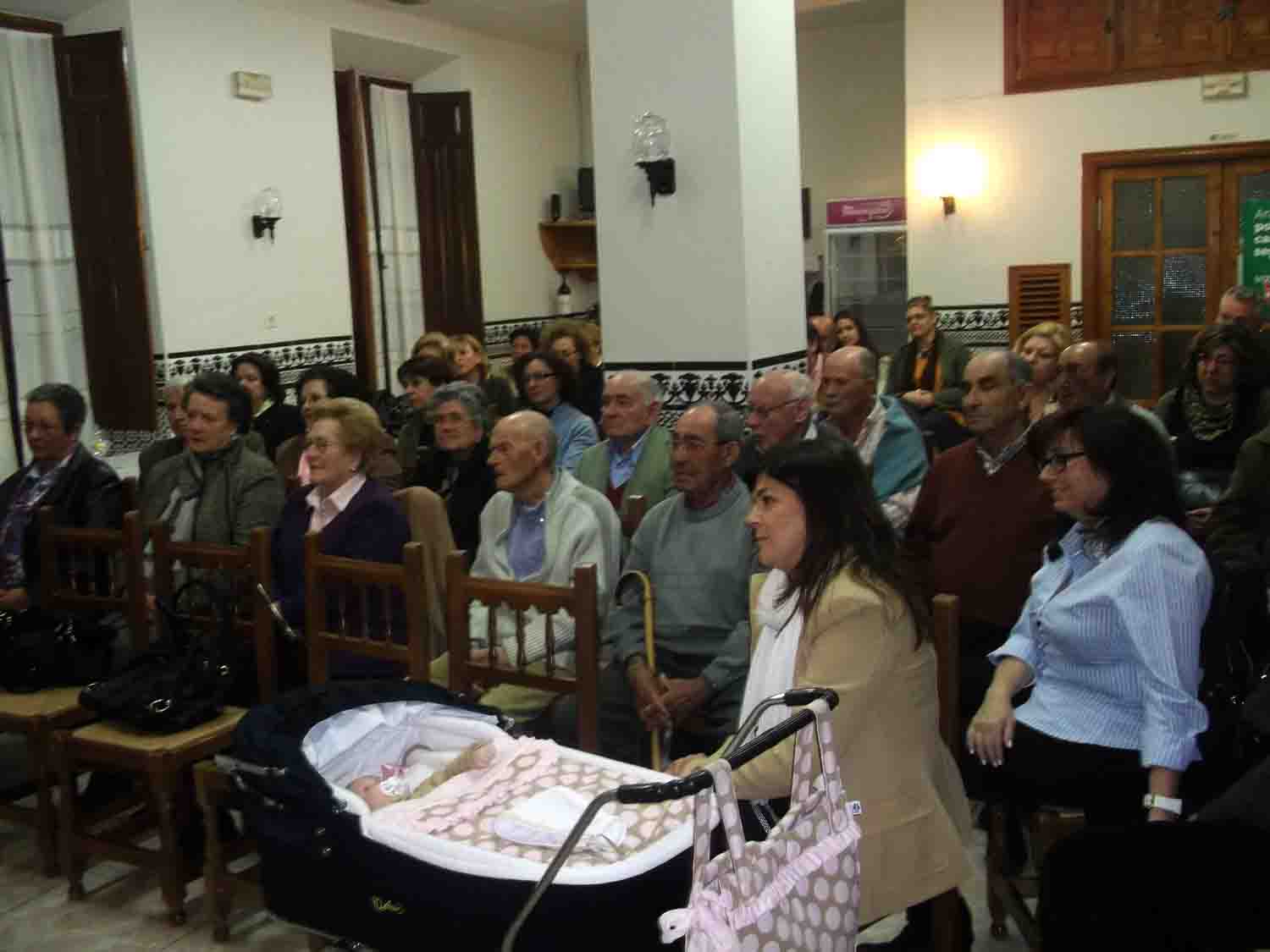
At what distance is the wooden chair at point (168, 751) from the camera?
113 inches

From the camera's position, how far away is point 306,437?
3998 mm

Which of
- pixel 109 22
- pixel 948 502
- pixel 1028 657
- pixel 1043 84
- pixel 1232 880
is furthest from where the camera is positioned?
pixel 1043 84

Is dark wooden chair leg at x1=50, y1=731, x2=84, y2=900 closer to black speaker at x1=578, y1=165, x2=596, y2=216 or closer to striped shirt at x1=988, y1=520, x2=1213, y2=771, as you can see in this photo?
striped shirt at x1=988, y1=520, x2=1213, y2=771

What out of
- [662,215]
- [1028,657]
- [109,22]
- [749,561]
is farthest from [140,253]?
[1028,657]

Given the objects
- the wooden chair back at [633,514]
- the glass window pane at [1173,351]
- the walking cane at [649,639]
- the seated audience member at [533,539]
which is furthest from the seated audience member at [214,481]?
the glass window pane at [1173,351]

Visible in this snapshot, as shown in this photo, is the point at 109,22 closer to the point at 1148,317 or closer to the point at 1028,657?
the point at 1028,657

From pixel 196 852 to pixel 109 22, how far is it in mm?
4186

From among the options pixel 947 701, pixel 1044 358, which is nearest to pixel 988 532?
pixel 947 701

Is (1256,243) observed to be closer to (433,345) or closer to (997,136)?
(997,136)

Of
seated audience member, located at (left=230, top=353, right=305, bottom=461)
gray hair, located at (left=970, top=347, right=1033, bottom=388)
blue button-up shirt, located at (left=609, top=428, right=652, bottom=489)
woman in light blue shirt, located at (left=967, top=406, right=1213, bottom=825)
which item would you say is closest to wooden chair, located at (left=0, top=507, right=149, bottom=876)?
blue button-up shirt, located at (left=609, top=428, right=652, bottom=489)

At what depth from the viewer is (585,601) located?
8.36ft

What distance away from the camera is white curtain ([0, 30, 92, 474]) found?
223 inches

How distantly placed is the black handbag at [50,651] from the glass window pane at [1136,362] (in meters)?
5.72

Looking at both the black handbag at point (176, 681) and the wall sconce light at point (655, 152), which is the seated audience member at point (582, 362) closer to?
the wall sconce light at point (655, 152)
